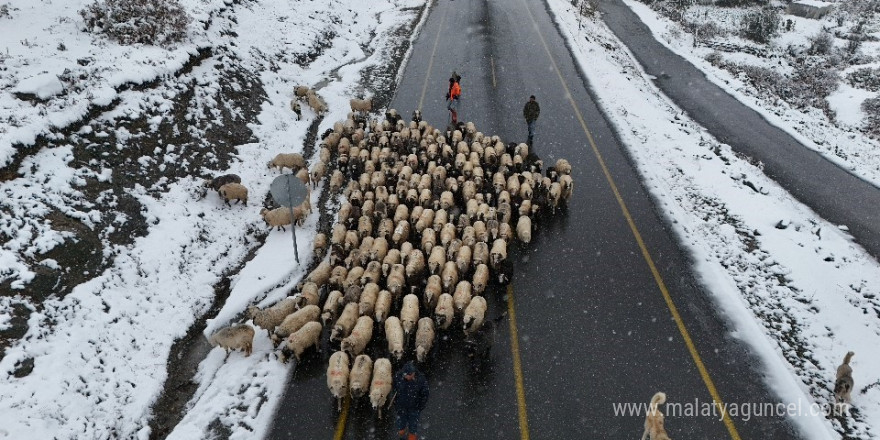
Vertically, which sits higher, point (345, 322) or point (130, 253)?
point (130, 253)

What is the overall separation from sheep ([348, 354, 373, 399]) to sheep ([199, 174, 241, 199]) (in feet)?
25.5

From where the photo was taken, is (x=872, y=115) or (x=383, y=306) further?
(x=872, y=115)

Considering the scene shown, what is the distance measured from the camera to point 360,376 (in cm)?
873

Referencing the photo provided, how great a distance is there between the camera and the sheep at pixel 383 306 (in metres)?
10.2

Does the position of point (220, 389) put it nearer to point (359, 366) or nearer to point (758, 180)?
point (359, 366)

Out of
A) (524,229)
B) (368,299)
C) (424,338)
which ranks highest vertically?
(368,299)

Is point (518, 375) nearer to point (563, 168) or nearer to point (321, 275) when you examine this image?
point (321, 275)

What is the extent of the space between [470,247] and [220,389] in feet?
19.6

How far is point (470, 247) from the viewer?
12.2 meters

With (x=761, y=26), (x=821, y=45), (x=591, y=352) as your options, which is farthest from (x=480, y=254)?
(x=761, y=26)

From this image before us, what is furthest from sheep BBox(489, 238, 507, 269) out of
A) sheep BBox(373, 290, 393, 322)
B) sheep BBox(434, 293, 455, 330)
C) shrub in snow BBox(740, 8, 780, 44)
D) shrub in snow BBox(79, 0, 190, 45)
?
shrub in snow BBox(740, 8, 780, 44)

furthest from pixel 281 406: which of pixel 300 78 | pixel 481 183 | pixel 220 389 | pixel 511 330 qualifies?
pixel 300 78

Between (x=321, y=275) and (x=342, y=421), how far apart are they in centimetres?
365

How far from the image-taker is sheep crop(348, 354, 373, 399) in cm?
861
